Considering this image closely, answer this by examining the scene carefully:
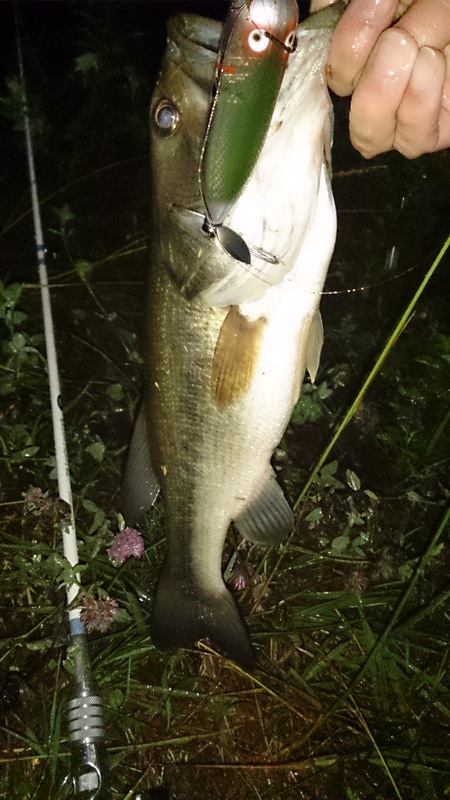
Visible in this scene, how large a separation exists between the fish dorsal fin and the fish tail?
0.82 metres

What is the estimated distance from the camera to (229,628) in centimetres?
221

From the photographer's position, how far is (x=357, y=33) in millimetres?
1406

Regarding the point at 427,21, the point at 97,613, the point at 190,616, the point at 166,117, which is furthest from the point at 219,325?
the point at 97,613

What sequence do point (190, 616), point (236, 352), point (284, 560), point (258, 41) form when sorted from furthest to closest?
point (284, 560), point (190, 616), point (236, 352), point (258, 41)

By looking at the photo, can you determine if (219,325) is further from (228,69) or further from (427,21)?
(427,21)

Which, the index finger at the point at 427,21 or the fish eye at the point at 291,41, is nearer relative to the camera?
the fish eye at the point at 291,41

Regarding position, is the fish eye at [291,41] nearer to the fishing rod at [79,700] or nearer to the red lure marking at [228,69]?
the red lure marking at [228,69]

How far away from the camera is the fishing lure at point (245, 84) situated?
120 centimetres

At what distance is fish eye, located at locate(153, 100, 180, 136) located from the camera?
4.96 ft

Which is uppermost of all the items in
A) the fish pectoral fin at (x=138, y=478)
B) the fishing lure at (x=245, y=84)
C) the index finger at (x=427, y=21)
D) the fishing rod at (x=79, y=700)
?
the index finger at (x=427, y=21)

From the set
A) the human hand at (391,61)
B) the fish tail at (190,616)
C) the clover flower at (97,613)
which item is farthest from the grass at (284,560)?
the human hand at (391,61)

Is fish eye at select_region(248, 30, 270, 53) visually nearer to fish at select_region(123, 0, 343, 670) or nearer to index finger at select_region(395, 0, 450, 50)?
fish at select_region(123, 0, 343, 670)

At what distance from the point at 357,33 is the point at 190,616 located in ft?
6.14

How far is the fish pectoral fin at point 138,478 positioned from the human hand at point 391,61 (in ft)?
3.85
